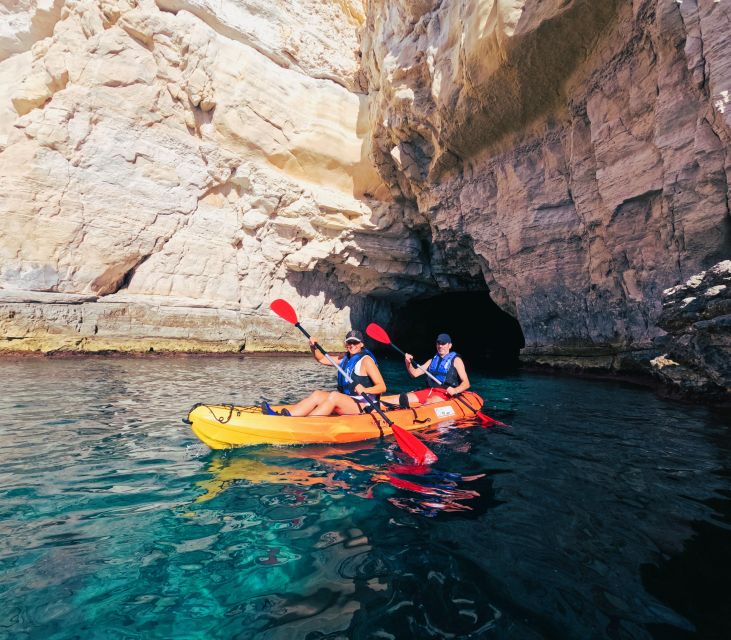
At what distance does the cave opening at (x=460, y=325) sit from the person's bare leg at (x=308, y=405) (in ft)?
67.0

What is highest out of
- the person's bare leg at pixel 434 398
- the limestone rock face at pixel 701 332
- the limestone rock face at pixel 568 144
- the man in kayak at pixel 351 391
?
the limestone rock face at pixel 568 144

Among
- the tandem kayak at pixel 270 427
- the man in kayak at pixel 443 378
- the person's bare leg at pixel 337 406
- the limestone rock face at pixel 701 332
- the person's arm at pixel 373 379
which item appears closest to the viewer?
the tandem kayak at pixel 270 427

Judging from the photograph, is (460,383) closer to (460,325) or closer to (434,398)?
(434,398)

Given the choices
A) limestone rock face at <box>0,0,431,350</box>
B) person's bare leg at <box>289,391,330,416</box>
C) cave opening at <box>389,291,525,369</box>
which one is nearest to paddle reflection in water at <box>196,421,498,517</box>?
person's bare leg at <box>289,391,330,416</box>

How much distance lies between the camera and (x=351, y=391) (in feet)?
20.3

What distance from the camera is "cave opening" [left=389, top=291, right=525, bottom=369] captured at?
27250 mm

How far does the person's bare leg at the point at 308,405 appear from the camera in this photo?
552 centimetres

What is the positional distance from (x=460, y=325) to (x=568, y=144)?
65.5 feet

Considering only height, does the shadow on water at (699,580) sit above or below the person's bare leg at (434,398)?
below

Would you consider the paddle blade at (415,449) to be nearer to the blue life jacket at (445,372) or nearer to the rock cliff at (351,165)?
the blue life jacket at (445,372)

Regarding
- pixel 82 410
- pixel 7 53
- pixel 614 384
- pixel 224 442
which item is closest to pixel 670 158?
pixel 614 384

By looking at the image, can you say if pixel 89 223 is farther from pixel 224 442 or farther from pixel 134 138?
pixel 224 442

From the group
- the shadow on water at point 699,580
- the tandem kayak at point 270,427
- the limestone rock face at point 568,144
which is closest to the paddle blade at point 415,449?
the tandem kayak at point 270,427

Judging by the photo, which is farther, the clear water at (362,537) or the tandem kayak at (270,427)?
the tandem kayak at (270,427)
